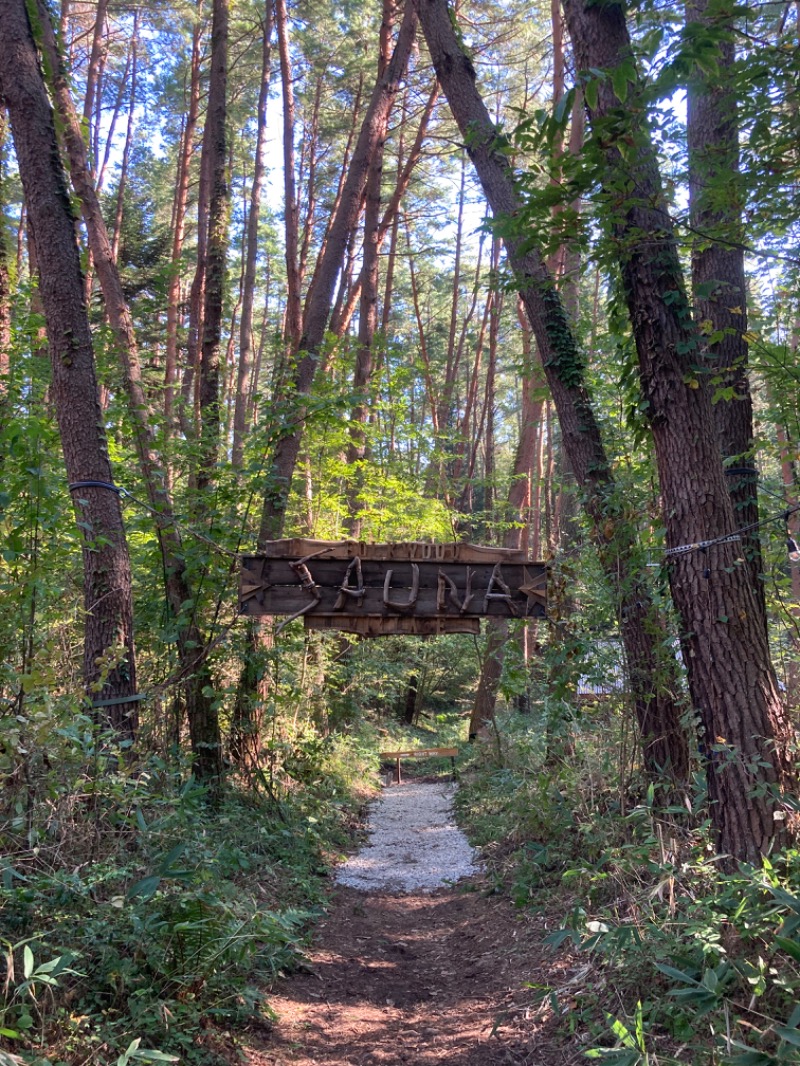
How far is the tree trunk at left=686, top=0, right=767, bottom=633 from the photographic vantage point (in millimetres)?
4469

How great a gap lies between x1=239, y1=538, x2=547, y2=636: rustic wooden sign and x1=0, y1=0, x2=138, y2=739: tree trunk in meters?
1.71

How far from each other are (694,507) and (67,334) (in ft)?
13.9

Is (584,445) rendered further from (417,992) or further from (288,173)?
(288,173)

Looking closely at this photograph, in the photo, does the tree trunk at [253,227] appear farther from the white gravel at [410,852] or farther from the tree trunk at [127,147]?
the white gravel at [410,852]

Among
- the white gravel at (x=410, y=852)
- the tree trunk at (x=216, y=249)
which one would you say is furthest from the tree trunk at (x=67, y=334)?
the white gravel at (x=410, y=852)

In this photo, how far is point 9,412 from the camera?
5.40 m

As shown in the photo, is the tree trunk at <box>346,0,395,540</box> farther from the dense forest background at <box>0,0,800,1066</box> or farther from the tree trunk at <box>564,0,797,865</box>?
the tree trunk at <box>564,0,797,865</box>

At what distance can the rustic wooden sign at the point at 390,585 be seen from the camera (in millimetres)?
7113

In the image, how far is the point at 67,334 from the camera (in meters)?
5.49

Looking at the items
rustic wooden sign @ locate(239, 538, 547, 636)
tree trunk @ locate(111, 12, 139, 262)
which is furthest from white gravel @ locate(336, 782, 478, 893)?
tree trunk @ locate(111, 12, 139, 262)

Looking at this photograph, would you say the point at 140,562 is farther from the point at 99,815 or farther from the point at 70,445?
the point at 99,815

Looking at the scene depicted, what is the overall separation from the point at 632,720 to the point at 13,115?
623 centimetres

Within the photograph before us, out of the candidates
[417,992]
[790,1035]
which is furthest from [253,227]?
[790,1035]

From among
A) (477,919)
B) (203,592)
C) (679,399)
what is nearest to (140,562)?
(203,592)
